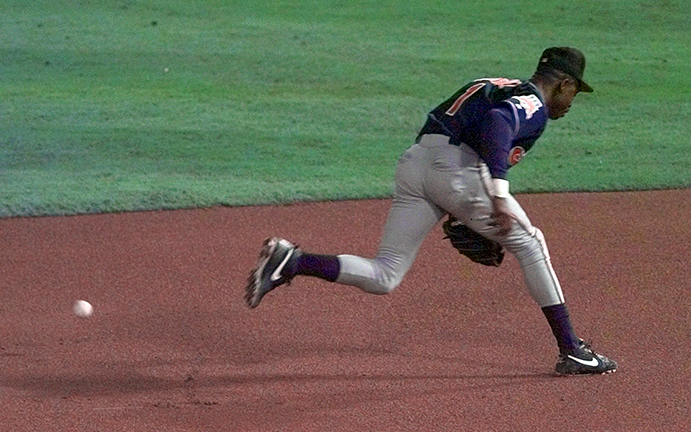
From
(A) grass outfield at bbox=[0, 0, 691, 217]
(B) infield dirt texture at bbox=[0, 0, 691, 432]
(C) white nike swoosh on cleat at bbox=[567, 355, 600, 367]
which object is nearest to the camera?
(B) infield dirt texture at bbox=[0, 0, 691, 432]

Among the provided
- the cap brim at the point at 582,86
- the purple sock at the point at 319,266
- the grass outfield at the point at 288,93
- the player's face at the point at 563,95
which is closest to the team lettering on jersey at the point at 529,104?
the player's face at the point at 563,95

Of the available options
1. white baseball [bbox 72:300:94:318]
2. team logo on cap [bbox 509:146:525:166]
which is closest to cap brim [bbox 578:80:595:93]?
team logo on cap [bbox 509:146:525:166]

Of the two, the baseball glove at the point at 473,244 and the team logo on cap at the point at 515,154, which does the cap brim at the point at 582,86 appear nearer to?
the team logo on cap at the point at 515,154

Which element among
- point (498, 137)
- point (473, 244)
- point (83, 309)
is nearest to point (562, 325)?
point (473, 244)

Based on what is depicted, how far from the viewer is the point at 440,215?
206 inches

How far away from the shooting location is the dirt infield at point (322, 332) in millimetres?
4820

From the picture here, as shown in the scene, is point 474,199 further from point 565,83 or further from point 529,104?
point 565,83

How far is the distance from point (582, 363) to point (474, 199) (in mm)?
944

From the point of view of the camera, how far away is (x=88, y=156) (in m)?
10.3

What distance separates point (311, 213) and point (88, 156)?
297 centimetres

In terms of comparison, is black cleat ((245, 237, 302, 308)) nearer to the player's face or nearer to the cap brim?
the player's face

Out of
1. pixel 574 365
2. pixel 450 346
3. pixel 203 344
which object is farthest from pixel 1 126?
pixel 574 365

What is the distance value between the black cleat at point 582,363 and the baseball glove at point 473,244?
0.56 meters

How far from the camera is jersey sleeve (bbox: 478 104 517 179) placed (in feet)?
15.9
